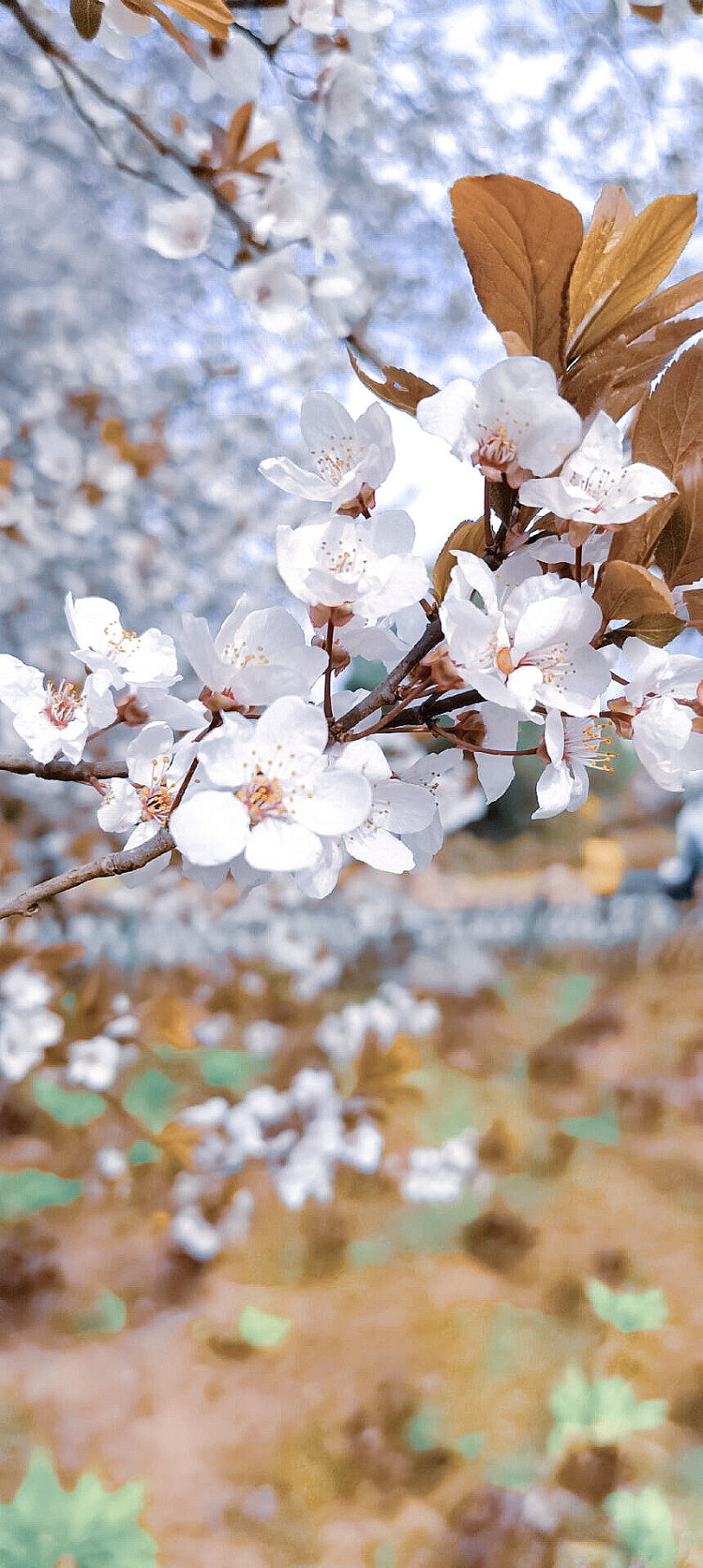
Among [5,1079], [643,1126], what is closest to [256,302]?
Result: [5,1079]

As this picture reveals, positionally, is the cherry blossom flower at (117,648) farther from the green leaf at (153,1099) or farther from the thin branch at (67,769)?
the green leaf at (153,1099)

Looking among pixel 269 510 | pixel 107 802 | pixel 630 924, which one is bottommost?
pixel 630 924

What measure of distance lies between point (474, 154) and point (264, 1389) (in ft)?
8.73

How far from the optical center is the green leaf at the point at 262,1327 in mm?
1697

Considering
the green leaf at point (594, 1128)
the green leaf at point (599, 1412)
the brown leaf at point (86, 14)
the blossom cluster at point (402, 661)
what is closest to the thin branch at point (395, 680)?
the blossom cluster at point (402, 661)

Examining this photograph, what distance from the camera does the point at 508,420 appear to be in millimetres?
269

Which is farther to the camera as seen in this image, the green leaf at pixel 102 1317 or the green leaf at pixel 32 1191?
the green leaf at pixel 32 1191

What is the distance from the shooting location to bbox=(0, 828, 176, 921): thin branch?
27cm

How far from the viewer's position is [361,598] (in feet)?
0.90

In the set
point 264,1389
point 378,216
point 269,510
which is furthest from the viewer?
point 269,510

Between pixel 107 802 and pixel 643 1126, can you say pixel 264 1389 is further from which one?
pixel 107 802

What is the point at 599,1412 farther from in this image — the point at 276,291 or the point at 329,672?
the point at 276,291

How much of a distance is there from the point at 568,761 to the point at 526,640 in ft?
0.24

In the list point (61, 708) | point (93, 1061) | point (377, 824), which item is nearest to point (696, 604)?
point (377, 824)
